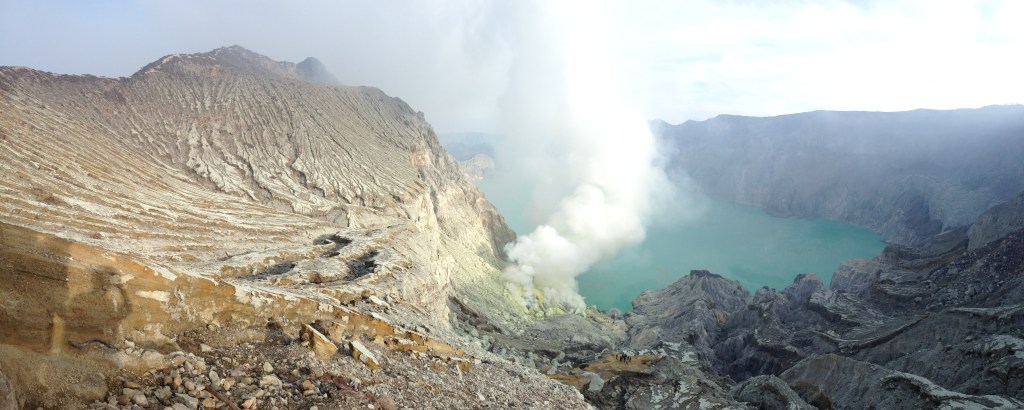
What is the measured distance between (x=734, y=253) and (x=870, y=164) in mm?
42820

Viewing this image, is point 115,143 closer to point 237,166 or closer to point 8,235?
point 237,166

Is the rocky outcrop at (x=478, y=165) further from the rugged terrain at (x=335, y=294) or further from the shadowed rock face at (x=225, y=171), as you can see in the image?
the shadowed rock face at (x=225, y=171)

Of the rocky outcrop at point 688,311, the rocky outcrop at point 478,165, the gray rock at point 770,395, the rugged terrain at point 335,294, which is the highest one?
the rocky outcrop at point 478,165

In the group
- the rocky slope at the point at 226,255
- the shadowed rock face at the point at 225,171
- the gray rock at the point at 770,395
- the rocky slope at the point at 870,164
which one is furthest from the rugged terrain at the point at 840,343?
the rocky slope at the point at 870,164

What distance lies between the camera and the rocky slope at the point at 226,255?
584 cm

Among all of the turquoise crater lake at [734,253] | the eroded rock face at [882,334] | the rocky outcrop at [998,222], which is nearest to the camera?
the eroded rock face at [882,334]

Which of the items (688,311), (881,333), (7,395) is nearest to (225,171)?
(7,395)

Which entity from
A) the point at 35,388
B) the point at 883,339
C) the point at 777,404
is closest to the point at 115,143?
the point at 35,388

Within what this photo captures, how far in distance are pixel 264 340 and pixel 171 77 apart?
151ft

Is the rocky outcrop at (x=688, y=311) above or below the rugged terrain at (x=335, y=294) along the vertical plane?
below

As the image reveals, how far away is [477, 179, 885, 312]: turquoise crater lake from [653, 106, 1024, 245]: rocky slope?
604 cm

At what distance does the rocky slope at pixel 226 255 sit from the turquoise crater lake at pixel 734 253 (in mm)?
27785

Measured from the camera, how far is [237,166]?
34.0 metres

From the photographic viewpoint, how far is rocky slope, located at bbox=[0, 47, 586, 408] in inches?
230
